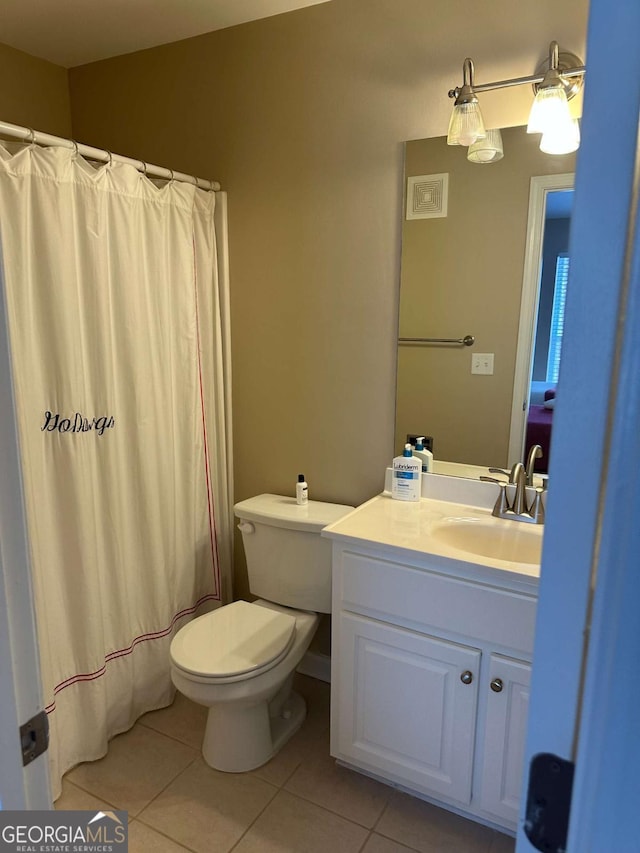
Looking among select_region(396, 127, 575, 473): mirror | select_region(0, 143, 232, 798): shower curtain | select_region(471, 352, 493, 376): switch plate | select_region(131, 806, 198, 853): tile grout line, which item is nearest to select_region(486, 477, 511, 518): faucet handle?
select_region(396, 127, 575, 473): mirror

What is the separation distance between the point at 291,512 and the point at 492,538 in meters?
0.73

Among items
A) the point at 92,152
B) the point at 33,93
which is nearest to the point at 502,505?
the point at 92,152

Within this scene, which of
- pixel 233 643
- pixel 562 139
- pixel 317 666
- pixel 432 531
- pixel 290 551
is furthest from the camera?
pixel 317 666

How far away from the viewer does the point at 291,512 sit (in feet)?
6.96

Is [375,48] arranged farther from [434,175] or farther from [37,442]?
[37,442]

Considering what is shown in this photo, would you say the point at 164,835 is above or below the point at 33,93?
below

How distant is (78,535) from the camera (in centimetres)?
184

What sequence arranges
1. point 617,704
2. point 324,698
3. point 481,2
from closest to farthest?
point 617,704, point 481,2, point 324,698

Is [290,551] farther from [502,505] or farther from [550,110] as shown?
[550,110]

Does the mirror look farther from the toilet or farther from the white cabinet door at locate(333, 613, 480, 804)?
the white cabinet door at locate(333, 613, 480, 804)

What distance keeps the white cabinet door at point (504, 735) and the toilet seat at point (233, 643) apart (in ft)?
2.18

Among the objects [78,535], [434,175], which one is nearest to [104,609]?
[78,535]

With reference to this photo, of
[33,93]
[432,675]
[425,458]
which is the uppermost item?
[33,93]

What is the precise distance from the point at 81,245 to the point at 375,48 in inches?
45.2
